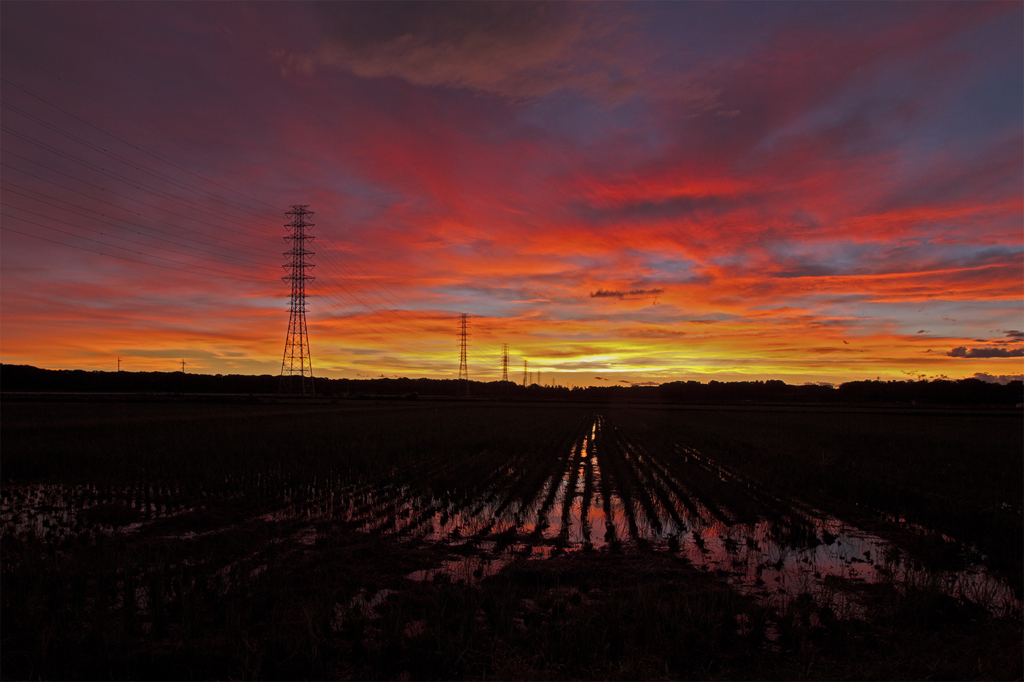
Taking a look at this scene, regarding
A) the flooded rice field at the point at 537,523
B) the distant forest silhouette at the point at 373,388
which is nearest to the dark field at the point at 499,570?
the flooded rice field at the point at 537,523

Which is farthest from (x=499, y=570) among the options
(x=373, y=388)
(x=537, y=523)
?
(x=373, y=388)

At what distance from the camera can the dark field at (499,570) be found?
472cm

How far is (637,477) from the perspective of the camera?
50.5 ft

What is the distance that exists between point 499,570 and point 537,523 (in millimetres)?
2976

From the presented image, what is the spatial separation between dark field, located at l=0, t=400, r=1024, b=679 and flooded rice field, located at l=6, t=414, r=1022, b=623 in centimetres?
7

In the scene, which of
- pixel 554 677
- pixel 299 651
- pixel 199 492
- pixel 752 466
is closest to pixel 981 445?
pixel 752 466

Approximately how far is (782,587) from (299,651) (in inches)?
238

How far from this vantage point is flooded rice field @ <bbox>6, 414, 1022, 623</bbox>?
697 cm

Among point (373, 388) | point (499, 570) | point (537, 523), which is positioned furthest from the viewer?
point (373, 388)

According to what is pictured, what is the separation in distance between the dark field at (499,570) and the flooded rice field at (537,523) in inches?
2.8

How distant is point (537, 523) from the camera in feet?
32.9

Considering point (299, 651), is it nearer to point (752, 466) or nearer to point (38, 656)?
point (38, 656)

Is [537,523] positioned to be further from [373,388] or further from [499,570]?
[373,388]

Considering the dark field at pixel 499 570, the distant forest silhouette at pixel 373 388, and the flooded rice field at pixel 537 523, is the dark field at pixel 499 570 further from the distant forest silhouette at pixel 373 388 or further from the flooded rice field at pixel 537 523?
the distant forest silhouette at pixel 373 388
